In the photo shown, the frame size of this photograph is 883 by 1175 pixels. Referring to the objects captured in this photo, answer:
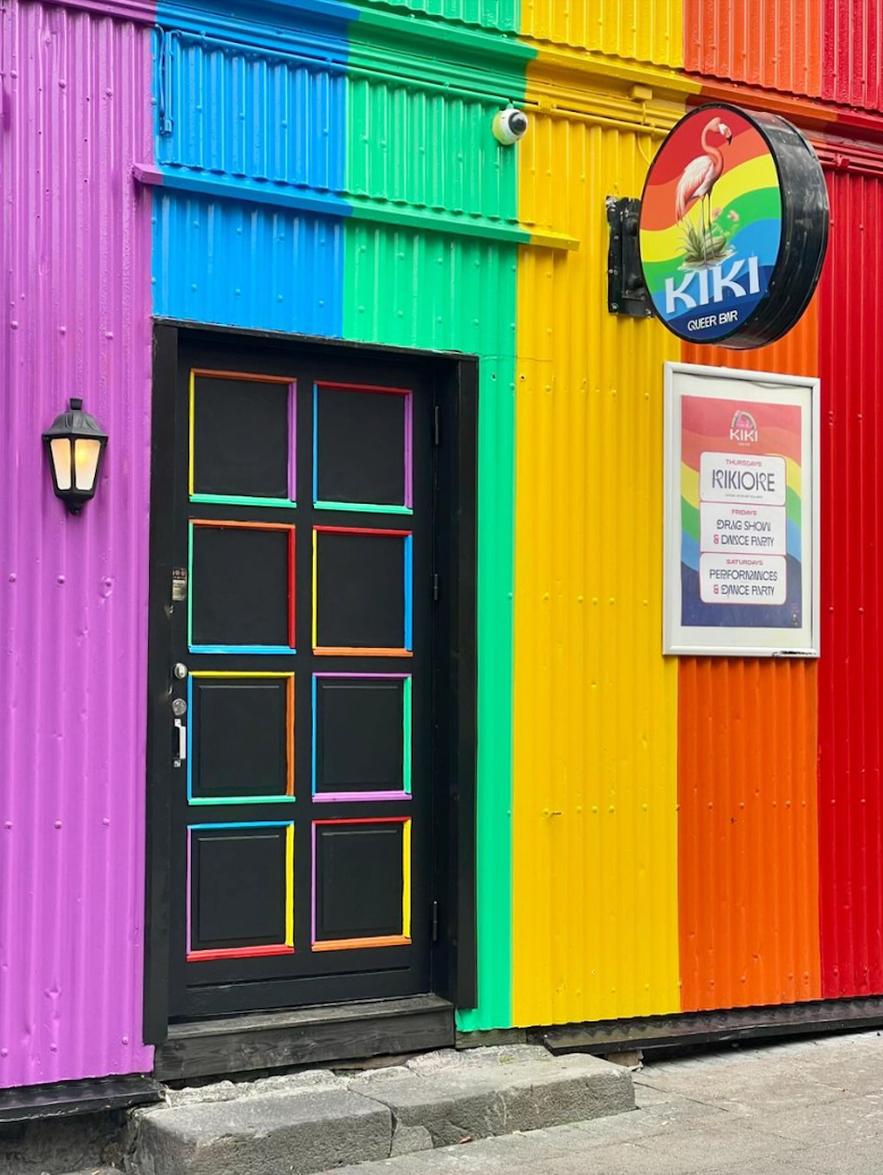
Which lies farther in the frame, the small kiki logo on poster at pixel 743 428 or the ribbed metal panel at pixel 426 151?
the small kiki logo on poster at pixel 743 428

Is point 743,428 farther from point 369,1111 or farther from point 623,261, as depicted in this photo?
point 369,1111

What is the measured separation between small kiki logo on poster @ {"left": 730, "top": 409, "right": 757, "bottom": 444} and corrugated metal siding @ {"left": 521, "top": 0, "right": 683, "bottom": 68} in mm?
1598

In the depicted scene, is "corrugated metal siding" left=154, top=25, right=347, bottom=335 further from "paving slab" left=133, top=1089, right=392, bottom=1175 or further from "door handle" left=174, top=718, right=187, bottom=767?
"paving slab" left=133, top=1089, right=392, bottom=1175

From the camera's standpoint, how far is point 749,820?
22.9ft

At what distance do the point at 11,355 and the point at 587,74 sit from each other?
2877 millimetres

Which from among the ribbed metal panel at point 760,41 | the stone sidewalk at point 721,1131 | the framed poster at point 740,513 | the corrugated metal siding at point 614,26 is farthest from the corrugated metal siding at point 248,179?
the stone sidewalk at point 721,1131

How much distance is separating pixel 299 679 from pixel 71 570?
107cm

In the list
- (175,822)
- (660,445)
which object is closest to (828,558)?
(660,445)

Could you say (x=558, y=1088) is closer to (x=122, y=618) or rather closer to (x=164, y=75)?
(x=122, y=618)

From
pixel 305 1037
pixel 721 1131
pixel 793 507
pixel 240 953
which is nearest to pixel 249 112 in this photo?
pixel 793 507

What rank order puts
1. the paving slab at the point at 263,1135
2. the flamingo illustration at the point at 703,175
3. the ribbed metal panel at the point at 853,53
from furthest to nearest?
1. the ribbed metal panel at the point at 853,53
2. the flamingo illustration at the point at 703,175
3. the paving slab at the point at 263,1135

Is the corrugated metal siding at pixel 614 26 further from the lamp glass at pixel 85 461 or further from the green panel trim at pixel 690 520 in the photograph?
the lamp glass at pixel 85 461

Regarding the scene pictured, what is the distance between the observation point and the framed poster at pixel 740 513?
6797mm

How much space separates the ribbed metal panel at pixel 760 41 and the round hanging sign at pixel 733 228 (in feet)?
3.16
